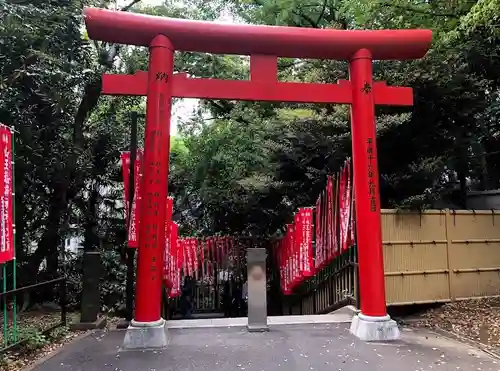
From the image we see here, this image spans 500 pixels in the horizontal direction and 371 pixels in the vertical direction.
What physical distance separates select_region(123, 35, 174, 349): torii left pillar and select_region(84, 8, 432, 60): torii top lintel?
0.28m

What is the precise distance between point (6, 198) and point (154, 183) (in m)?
2.00

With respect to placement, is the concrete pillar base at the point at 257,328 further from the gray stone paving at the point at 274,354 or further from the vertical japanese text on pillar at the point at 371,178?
the vertical japanese text on pillar at the point at 371,178

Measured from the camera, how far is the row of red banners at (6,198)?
5450 mm

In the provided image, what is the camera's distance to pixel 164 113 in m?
6.56

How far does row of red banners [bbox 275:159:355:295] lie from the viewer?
8258 mm

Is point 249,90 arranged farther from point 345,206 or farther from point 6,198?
point 6,198

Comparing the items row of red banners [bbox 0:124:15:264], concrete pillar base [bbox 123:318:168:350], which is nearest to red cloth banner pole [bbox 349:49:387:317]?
concrete pillar base [bbox 123:318:168:350]

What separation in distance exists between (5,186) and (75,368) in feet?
8.46

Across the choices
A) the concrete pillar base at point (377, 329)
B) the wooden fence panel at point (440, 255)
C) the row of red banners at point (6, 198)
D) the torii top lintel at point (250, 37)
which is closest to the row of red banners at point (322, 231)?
the wooden fence panel at point (440, 255)

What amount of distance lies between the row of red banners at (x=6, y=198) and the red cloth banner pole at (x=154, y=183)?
175 cm

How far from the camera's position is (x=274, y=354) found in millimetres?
5812

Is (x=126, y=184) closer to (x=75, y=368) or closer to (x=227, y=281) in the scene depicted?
(x=75, y=368)

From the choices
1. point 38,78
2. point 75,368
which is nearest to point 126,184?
point 38,78

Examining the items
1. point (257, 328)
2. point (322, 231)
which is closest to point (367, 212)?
point (257, 328)
